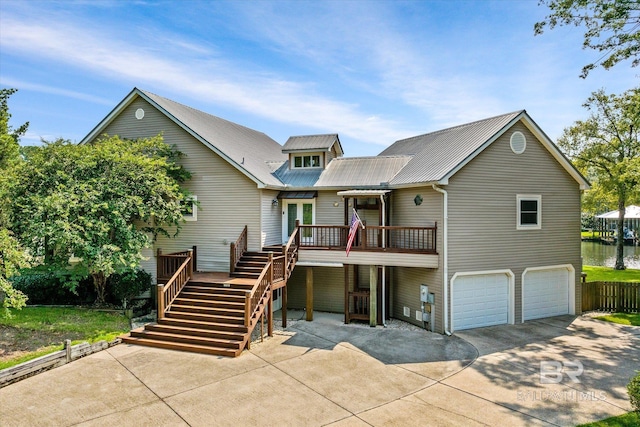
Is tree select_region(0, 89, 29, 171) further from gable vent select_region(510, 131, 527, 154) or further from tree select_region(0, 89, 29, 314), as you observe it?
gable vent select_region(510, 131, 527, 154)

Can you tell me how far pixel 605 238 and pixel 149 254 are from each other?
54571 millimetres

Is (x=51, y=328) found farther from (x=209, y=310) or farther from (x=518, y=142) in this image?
(x=518, y=142)

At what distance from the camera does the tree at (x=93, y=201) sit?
11812 millimetres

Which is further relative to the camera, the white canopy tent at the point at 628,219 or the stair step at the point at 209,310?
the white canopy tent at the point at 628,219

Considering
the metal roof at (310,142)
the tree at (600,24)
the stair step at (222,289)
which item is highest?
the tree at (600,24)

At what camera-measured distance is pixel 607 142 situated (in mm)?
25375

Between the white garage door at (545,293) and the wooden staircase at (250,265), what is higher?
the wooden staircase at (250,265)

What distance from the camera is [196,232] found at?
15.5 metres

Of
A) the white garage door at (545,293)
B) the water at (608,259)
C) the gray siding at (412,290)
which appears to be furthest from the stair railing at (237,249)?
the water at (608,259)

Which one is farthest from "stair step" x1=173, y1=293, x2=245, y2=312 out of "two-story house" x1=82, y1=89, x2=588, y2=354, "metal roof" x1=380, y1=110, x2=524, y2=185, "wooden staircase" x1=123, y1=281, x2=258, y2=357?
"metal roof" x1=380, y1=110, x2=524, y2=185

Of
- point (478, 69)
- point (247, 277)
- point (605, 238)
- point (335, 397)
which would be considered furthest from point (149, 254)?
point (605, 238)

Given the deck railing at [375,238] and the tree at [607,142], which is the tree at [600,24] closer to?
the deck railing at [375,238]

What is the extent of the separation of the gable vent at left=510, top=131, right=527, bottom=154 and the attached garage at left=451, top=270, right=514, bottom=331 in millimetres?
4588

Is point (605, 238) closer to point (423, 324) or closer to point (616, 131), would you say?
point (616, 131)
